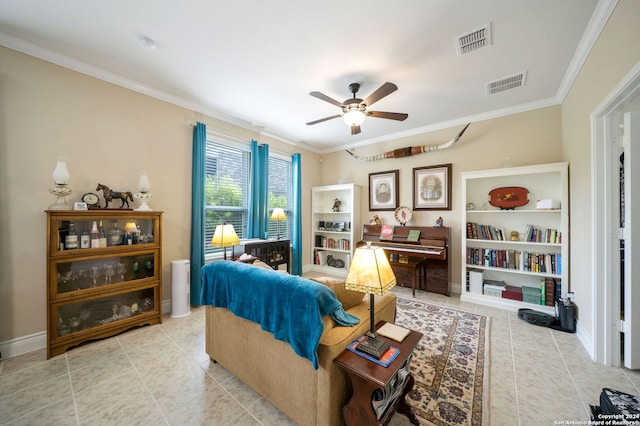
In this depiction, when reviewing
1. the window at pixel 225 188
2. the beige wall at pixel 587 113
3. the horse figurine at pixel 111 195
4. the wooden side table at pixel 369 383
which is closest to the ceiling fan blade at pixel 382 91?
the beige wall at pixel 587 113

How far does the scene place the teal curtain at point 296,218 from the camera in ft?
16.2

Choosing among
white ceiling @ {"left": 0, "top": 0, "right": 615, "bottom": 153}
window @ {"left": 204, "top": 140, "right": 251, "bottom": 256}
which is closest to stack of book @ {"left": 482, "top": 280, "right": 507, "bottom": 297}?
white ceiling @ {"left": 0, "top": 0, "right": 615, "bottom": 153}

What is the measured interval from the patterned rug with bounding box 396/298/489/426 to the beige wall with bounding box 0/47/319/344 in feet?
10.6

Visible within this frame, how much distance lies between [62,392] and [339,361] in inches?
85.6

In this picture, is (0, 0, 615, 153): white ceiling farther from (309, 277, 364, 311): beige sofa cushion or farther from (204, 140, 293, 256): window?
(309, 277, 364, 311): beige sofa cushion

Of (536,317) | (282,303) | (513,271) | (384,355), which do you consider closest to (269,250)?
(282,303)

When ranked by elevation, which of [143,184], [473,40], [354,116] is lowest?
[143,184]

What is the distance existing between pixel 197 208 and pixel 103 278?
1.29m

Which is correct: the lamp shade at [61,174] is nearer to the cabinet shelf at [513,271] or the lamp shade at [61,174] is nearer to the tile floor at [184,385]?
the tile floor at [184,385]

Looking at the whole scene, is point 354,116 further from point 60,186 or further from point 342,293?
point 60,186

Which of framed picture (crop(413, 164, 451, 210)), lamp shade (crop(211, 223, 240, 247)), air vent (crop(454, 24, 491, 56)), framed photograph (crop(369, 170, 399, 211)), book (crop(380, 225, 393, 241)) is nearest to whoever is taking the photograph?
air vent (crop(454, 24, 491, 56))

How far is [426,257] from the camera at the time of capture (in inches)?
147

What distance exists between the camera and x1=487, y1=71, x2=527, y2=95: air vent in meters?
2.69

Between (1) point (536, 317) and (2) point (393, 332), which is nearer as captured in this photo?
(2) point (393, 332)
